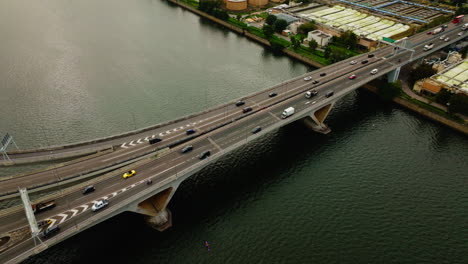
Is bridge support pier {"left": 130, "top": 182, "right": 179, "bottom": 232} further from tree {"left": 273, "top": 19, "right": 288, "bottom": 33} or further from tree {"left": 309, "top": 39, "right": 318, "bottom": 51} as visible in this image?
tree {"left": 273, "top": 19, "right": 288, "bottom": 33}

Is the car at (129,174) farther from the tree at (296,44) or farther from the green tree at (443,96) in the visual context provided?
the tree at (296,44)

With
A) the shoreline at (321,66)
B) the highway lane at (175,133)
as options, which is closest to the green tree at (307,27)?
the shoreline at (321,66)

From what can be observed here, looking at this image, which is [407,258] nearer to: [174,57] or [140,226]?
[140,226]

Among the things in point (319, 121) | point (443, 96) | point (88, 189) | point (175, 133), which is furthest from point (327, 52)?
point (88, 189)

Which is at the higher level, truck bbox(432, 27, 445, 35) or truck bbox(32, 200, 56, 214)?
truck bbox(32, 200, 56, 214)

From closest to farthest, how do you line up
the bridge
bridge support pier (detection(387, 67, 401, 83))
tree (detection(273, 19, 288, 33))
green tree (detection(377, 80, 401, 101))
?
the bridge
green tree (detection(377, 80, 401, 101))
bridge support pier (detection(387, 67, 401, 83))
tree (detection(273, 19, 288, 33))

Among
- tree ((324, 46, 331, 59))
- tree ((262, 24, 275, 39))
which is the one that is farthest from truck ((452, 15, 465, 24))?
tree ((262, 24, 275, 39))

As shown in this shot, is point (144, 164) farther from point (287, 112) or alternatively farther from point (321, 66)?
point (321, 66)
